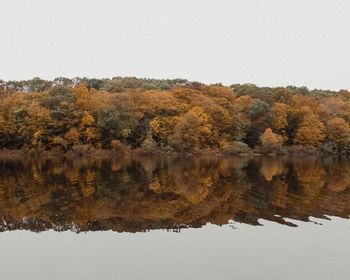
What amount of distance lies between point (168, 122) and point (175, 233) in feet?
196

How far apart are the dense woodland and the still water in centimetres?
4500

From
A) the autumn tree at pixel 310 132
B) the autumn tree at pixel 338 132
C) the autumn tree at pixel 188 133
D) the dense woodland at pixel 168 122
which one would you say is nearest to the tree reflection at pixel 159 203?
the autumn tree at pixel 188 133

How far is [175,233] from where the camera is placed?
48.6 ft

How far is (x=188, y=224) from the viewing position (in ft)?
52.8

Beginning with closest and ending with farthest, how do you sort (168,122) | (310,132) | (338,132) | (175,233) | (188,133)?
(175,233), (188,133), (168,122), (310,132), (338,132)

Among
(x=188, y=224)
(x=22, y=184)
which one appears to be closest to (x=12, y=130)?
(x=22, y=184)

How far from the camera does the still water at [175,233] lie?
436 inches

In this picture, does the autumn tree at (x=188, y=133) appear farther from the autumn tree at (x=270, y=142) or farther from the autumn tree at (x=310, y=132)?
the autumn tree at (x=310, y=132)

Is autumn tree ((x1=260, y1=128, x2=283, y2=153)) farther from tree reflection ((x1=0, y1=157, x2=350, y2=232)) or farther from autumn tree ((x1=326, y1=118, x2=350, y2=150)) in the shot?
tree reflection ((x1=0, y1=157, x2=350, y2=232))

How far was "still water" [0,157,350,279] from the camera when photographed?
11062 mm

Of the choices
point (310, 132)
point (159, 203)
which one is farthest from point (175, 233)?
point (310, 132)

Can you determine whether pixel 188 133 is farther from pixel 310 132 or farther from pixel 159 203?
pixel 159 203

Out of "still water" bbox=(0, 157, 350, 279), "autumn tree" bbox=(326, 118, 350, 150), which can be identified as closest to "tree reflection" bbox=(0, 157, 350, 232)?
"still water" bbox=(0, 157, 350, 279)

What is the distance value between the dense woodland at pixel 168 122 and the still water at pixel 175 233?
148ft
